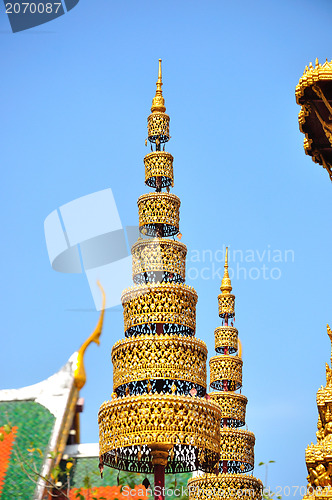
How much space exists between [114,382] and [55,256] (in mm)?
9058

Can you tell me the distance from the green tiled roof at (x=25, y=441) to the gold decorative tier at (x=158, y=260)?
197 inches

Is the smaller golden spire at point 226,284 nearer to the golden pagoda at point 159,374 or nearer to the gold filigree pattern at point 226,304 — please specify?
the gold filigree pattern at point 226,304

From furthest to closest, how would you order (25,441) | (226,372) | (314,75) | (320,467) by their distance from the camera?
(226,372), (25,441), (320,467), (314,75)

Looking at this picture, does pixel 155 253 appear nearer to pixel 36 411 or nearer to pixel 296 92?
pixel 296 92

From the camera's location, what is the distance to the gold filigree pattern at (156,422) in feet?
42.8

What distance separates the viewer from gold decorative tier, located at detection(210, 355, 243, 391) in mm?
21281

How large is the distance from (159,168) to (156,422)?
221 inches

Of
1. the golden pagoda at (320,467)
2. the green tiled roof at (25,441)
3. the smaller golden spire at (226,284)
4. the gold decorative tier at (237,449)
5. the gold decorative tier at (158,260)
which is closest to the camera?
the golden pagoda at (320,467)

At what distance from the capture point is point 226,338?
71.6 feet

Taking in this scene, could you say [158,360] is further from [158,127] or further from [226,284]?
[226,284]

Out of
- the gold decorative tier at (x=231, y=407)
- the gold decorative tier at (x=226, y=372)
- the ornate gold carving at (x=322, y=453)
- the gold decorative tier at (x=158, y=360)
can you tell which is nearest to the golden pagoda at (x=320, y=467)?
the ornate gold carving at (x=322, y=453)

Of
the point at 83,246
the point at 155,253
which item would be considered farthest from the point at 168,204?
the point at 83,246

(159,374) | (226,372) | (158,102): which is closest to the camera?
(159,374)

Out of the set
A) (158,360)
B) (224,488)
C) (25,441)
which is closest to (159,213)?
(158,360)
